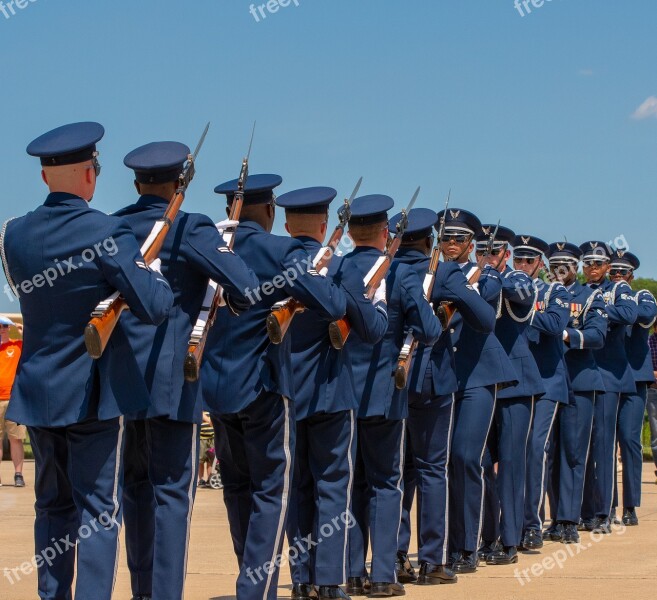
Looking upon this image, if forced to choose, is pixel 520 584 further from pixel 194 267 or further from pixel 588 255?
pixel 588 255

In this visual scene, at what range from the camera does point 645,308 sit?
11.6m

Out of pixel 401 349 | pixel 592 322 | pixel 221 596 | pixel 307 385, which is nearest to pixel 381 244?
pixel 401 349

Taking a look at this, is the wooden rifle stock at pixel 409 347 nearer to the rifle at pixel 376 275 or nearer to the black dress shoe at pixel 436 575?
the rifle at pixel 376 275

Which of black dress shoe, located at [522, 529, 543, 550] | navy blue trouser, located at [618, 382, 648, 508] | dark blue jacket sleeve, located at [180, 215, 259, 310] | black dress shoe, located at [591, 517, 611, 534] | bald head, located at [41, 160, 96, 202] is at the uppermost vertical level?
bald head, located at [41, 160, 96, 202]

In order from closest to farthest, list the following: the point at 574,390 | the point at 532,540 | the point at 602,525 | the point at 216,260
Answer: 1. the point at 216,260
2. the point at 532,540
3. the point at 574,390
4. the point at 602,525

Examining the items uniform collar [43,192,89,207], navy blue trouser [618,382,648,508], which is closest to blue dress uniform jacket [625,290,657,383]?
navy blue trouser [618,382,648,508]

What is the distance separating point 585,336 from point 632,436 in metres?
1.72

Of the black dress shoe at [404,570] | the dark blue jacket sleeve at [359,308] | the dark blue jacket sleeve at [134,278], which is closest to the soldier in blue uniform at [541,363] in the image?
the black dress shoe at [404,570]

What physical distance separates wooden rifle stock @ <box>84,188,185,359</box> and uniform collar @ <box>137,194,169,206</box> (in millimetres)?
335

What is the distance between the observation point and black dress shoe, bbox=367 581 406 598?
7641 mm

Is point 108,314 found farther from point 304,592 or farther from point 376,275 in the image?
point 304,592

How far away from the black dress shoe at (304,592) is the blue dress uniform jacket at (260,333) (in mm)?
1412

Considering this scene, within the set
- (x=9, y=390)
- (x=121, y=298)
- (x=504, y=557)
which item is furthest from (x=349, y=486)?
(x=9, y=390)

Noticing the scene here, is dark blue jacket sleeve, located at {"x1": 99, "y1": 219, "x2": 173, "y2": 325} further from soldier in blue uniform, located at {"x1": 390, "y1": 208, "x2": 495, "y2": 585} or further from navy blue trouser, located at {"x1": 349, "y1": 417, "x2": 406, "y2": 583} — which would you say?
soldier in blue uniform, located at {"x1": 390, "y1": 208, "x2": 495, "y2": 585}
